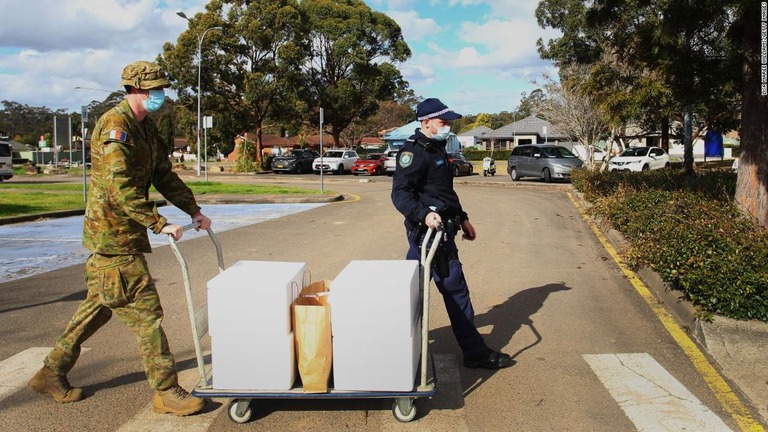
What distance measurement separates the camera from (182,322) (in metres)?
5.95

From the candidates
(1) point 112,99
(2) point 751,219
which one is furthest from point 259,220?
(1) point 112,99

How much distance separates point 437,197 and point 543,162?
23.7m

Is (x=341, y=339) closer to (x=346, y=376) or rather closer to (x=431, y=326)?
(x=346, y=376)

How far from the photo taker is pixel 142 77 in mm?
3830

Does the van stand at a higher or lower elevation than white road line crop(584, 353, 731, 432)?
higher

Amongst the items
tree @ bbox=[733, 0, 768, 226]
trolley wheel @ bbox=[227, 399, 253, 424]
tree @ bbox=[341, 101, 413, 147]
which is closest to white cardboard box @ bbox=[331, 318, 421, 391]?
trolley wheel @ bbox=[227, 399, 253, 424]

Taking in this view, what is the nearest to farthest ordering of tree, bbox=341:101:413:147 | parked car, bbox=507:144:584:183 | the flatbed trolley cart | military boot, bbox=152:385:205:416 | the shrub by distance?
the flatbed trolley cart, military boot, bbox=152:385:205:416, the shrub, parked car, bbox=507:144:584:183, tree, bbox=341:101:413:147

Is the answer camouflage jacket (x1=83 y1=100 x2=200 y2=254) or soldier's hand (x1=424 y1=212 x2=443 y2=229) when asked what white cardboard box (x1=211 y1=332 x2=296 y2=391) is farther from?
soldier's hand (x1=424 y1=212 x2=443 y2=229)

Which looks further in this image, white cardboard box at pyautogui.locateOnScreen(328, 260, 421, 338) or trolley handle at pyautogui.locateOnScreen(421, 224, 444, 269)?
trolley handle at pyautogui.locateOnScreen(421, 224, 444, 269)

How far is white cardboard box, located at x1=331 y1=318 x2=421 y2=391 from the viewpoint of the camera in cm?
359

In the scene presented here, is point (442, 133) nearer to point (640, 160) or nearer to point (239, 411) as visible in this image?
point (239, 411)

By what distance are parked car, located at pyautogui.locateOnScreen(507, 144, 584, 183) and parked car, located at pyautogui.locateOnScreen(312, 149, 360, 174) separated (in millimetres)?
13391
